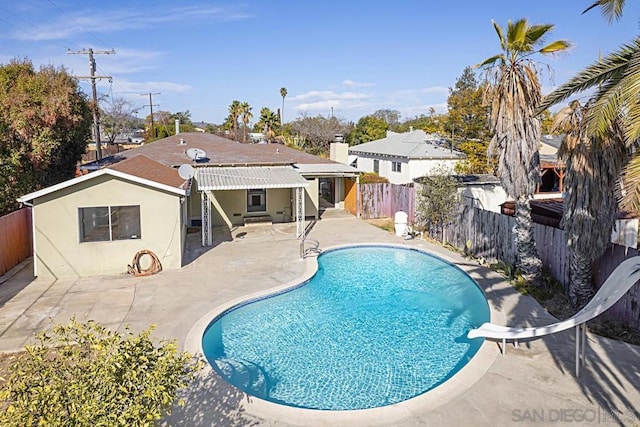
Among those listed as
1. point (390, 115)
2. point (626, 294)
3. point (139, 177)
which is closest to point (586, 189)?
point (626, 294)

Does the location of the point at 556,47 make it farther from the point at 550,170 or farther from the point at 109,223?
the point at 550,170

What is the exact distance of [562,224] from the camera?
14.9 m

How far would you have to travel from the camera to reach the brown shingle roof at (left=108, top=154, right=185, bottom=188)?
2028 cm

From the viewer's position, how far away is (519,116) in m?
16.3

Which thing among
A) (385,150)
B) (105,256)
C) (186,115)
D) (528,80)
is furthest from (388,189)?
(186,115)

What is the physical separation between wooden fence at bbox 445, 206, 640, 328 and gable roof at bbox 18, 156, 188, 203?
44.4ft

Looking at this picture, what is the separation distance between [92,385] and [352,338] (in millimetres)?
9899

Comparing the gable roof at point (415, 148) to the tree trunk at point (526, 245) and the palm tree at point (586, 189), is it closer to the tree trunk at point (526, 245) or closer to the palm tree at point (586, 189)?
the tree trunk at point (526, 245)

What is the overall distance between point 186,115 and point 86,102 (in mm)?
91321

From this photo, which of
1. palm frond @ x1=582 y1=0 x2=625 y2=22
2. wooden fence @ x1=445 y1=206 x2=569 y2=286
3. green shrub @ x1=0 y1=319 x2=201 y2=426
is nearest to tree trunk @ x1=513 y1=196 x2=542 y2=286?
wooden fence @ x1=445 y1=206 x2=569 y2=286

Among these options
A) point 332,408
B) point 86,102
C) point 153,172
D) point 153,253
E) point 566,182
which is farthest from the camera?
point 86,102

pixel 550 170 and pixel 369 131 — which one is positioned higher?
pixel 369 131

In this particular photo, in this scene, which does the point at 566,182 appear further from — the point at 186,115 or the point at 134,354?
the point at 186,115

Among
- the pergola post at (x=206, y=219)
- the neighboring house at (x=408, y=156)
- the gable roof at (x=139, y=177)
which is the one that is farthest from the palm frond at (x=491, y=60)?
the neighboring house at (x=408, y=156)
